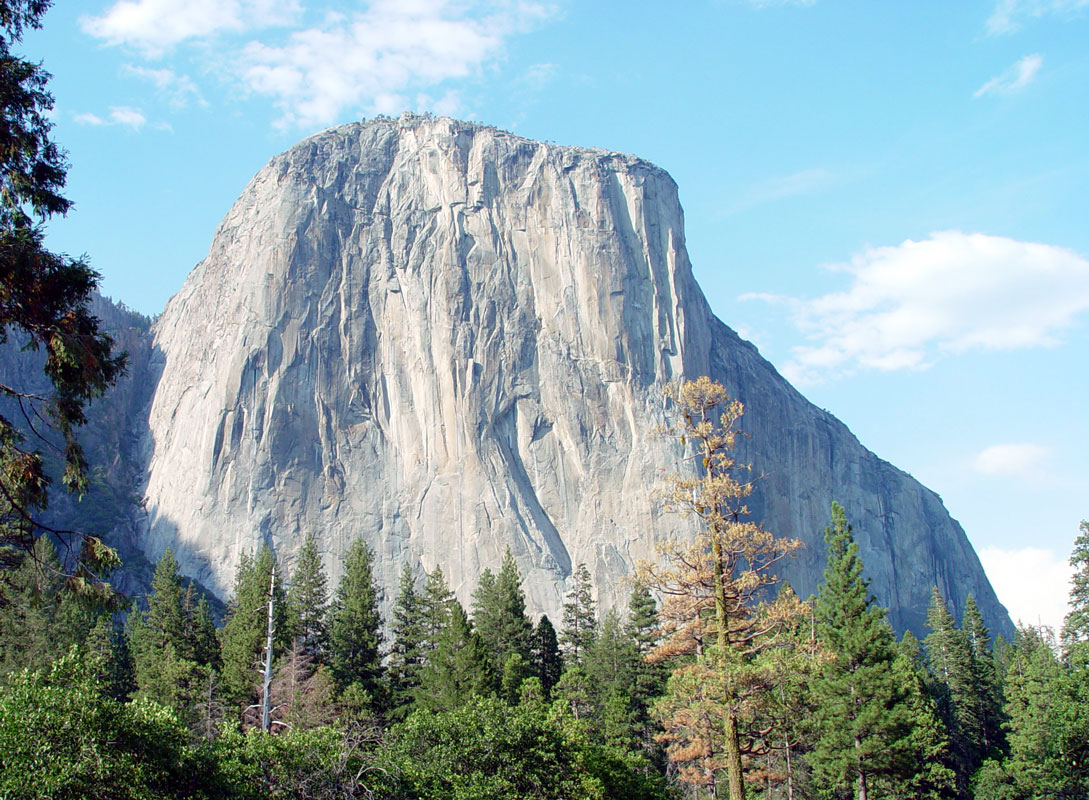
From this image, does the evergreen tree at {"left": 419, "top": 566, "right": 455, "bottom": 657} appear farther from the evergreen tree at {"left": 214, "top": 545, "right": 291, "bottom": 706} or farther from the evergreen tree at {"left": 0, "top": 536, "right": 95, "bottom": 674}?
the evergreen tree at {"left": 0, "top": 536, "right": 95, "bottom": 674}

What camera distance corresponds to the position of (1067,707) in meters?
36.4

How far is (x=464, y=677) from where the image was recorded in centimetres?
3622

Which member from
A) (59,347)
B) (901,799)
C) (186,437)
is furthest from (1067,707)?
(186,437)

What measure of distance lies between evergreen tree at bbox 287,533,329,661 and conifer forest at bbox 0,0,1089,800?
180 millimetres

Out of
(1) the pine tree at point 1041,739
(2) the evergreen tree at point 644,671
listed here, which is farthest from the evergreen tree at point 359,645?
(1) the pine tree at point 1041,739

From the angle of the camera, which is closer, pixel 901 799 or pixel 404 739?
pixel 404 739

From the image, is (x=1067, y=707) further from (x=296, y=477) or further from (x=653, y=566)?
(x=296, y=477)

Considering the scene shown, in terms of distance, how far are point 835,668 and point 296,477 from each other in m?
65.3

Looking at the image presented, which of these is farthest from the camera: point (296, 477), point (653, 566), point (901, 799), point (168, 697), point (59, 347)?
point (296, 477)

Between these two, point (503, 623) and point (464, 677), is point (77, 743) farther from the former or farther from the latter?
point (503, 623)

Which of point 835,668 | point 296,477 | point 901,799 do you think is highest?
point 296,477

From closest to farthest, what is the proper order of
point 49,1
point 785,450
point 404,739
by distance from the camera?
point 49,1
point 404,739
point 785,450

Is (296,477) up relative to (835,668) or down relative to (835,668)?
up

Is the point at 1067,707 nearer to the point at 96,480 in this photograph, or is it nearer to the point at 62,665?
the point at 62,665
